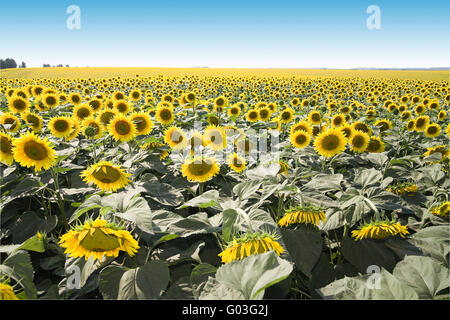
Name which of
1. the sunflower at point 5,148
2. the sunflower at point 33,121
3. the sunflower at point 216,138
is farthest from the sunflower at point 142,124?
the sunflower at point 33,121

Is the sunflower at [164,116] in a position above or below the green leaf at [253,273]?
above

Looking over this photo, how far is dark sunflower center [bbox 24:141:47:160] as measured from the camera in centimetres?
271

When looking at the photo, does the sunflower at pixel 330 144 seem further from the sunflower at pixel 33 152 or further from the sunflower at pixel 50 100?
the sunflower at pixel 50 100

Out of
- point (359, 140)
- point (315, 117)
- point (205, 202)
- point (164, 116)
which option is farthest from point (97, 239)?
point (315, 117)

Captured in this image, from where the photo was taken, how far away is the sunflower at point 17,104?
567 cm

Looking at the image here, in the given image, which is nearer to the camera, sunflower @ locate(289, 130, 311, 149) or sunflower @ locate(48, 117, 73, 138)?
sunflower @ locate(48, 117, 73, 138)

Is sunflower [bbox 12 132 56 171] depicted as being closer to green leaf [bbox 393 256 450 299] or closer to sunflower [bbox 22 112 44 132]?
sunflower [bbox 22 112 44 132]

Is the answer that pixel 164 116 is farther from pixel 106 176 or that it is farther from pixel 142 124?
pixel 106 176

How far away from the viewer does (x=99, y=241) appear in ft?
4.95

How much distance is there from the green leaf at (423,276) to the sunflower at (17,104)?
264 inches

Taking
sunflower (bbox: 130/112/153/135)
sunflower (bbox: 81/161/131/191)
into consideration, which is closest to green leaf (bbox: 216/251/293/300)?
sunflower (bbox: 81/161/131/191)

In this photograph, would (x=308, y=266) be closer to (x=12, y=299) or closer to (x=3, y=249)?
(x=12, y=299)

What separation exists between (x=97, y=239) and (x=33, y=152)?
1766 mm

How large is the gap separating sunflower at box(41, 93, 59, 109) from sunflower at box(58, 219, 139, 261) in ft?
19.8
